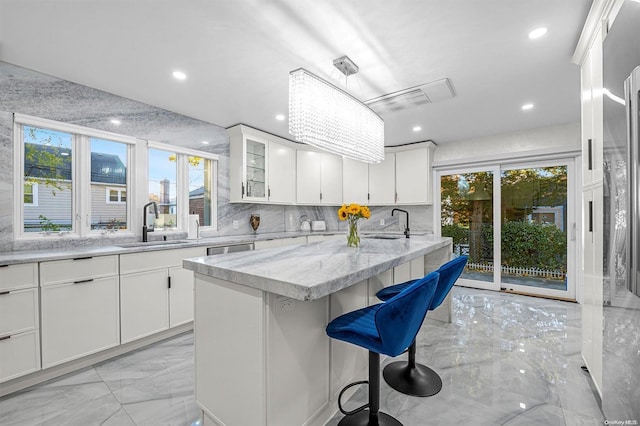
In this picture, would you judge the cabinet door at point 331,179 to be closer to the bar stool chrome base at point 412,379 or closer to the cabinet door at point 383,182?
the cabinet door at point 383,182

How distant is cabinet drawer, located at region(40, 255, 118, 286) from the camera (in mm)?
2008

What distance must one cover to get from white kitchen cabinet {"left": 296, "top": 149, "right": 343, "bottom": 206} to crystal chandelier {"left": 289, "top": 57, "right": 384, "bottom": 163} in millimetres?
2271

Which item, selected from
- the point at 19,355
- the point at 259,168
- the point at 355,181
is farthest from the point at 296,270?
the point at 355,181

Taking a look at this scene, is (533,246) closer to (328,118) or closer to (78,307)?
(328,118)

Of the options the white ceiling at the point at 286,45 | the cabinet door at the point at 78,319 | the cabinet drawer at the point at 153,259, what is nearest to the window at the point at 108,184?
the white ceiling at the point at 286,45

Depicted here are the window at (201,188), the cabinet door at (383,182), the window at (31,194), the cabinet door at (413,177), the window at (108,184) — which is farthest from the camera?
the cabinet door at (383,182)

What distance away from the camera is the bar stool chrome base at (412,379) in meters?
1.86

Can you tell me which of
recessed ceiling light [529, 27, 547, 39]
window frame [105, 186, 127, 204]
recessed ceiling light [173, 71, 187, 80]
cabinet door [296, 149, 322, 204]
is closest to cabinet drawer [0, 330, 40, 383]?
window frame [105, 186, 127, 204]

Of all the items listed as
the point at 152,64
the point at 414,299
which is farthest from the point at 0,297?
the point at 414,299

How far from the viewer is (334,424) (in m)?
1.58

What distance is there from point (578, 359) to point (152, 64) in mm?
4235

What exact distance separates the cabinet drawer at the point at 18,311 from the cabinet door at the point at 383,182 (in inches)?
169

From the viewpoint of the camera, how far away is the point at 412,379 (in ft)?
6.43

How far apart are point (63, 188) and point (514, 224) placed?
566 centimetres
